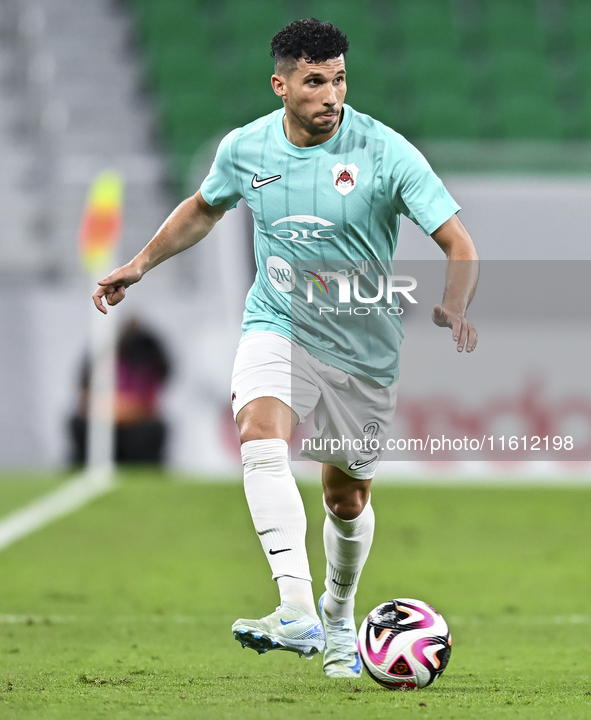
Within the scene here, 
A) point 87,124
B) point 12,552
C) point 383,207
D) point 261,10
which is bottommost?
point 12,552

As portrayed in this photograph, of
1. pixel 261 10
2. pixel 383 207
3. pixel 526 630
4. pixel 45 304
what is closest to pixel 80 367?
pixel 45 304

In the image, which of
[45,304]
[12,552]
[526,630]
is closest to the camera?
[526,630]

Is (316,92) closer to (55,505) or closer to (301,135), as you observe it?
(301,135)

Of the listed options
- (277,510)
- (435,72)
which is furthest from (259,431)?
(435,72)

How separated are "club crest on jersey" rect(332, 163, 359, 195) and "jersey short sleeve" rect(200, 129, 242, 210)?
0.42 meters

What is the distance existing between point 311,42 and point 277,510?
1.51 m

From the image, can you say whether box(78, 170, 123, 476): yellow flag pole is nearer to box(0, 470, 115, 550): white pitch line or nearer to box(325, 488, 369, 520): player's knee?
box(0, 470, 115, 550): white pitch line

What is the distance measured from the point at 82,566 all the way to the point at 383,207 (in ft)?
14.8

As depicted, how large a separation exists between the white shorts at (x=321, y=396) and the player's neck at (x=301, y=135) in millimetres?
655

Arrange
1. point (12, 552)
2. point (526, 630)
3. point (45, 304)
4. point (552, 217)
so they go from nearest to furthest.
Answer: point (526, 630) < point (12, 552) < point (552, 217) < point (45, 304)

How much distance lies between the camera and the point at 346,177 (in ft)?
13.8

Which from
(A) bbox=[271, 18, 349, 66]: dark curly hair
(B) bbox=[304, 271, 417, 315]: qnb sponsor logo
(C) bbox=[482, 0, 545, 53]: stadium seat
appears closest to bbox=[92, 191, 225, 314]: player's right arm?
(B) bbox=[304, 271, 417, 315]: qnb sponsor logo

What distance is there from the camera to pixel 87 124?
1566cm

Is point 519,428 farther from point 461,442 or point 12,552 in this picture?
point 12,552
